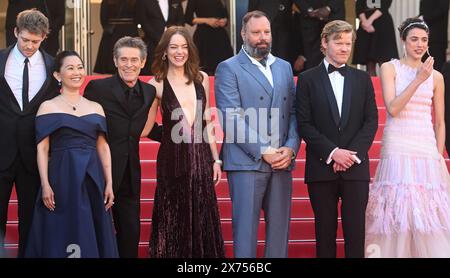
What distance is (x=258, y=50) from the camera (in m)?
7.36

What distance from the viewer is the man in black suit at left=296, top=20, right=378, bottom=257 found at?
7.17 metres

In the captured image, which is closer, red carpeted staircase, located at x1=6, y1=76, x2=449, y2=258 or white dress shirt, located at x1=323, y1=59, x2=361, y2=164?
white dress shirt, located at x1=323, y1=59, x2=361, y2=164

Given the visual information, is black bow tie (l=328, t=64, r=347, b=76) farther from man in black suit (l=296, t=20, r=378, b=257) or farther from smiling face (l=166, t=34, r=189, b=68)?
smiling face (l=166, t=34, r=189, b=68)

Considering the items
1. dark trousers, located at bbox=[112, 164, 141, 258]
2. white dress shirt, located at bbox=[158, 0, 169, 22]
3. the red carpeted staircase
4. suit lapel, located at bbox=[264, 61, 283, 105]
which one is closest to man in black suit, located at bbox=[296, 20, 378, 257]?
suit lapel, located at bbox=[264, 61, 283, 105]

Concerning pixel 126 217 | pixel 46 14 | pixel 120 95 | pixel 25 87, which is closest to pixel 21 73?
pixel 25 87

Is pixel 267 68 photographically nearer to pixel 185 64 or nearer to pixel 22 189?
pixel 185 64

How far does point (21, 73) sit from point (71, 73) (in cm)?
41

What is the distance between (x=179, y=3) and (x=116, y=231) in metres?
5.21

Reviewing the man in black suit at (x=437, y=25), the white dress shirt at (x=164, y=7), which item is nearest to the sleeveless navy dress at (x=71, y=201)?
the white dress shirt at (x=164, y=7)

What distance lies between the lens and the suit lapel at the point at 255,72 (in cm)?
733

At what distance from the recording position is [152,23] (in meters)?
11.6

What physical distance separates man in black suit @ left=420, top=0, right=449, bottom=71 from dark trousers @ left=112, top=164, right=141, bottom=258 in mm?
5442
